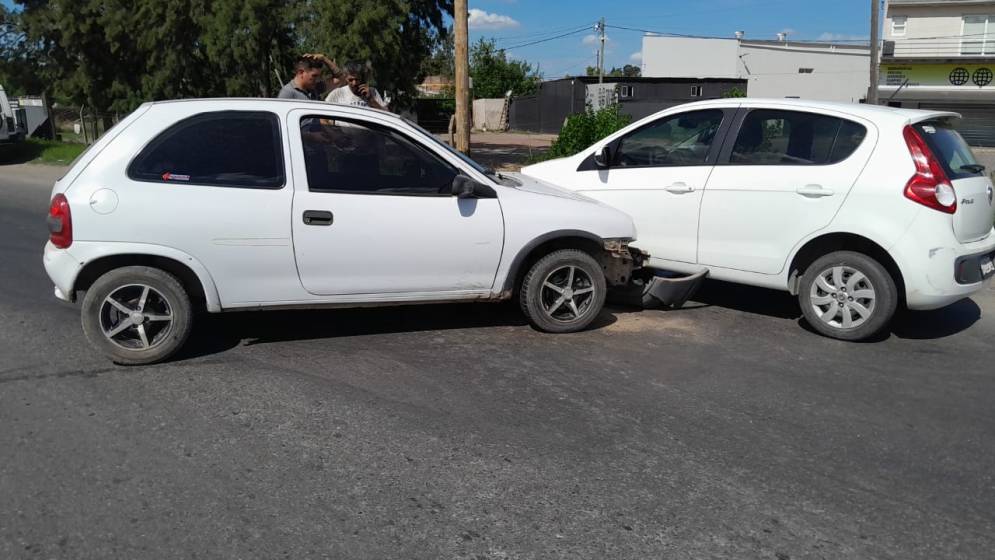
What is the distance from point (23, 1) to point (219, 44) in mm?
9168

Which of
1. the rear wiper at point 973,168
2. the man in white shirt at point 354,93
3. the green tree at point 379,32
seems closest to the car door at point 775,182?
the rear wiper at point 973,168

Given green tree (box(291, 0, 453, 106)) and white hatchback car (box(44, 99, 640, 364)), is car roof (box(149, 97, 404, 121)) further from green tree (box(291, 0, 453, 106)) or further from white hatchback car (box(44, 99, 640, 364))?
green tree (box(291, 0, 453, 106))

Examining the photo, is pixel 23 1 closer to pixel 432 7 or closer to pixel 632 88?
pixel 432 7

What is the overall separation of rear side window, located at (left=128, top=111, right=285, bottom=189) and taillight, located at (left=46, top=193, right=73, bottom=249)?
443 millimetres

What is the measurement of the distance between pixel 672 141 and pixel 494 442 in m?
3.77

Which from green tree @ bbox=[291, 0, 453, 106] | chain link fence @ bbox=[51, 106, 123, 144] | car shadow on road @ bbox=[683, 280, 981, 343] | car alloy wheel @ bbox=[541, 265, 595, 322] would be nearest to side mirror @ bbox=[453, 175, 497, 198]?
car alloy wheel @ bbox=[541, 265, 595, 322]

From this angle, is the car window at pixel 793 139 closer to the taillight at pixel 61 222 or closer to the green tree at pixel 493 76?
the taillight at pixel 61 222

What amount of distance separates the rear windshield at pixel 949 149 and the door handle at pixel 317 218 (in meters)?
4.32

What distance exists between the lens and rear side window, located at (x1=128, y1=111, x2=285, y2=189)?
5316 millimetres

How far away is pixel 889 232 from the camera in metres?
5.94

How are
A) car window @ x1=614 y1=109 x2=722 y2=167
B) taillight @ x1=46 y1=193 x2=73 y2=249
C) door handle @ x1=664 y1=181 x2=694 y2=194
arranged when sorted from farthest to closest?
car window @ x1=614 y1=109 x2=722 y2=167 → door handle @ x1=664 y1=181 x2=694 y2=194 → taillight @ x1=46 y1=193 x2=73 y2=249

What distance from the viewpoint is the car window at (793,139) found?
6.30 metres

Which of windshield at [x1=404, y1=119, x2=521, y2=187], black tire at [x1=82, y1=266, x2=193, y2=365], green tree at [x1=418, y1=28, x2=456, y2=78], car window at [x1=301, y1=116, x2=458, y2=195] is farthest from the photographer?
green tree at [x1=418, y1=28, x2=456, y2=78]

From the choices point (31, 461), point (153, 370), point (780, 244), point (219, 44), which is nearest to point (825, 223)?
point (780, 244)
